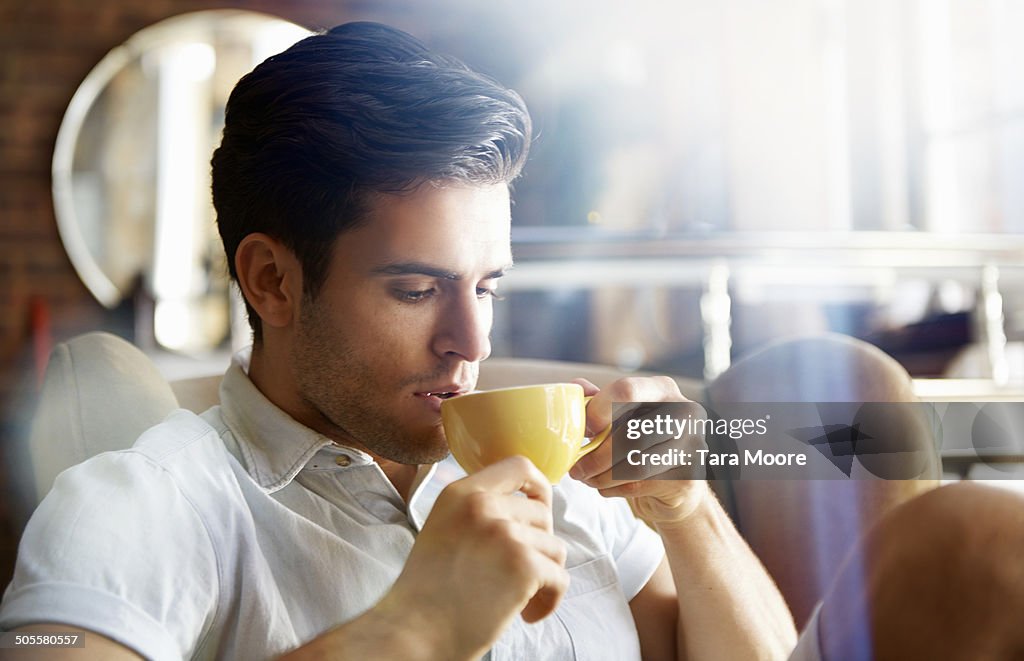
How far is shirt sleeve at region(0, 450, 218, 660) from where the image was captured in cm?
47

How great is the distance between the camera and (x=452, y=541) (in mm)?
451

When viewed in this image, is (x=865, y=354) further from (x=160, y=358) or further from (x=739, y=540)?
(x=160, y=358)

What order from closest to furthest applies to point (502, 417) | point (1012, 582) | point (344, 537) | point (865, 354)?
point (1012, 582) → point (502, 417) → point (344, 537) → point (865, 354)

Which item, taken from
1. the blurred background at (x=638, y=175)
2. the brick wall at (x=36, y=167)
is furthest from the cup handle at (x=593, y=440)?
the brick wall at (x=36, y=167)

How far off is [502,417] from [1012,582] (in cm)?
25

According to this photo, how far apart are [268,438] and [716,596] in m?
0.35

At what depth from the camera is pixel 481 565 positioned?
446 millimetres

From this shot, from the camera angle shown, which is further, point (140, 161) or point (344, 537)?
point (140, 161)

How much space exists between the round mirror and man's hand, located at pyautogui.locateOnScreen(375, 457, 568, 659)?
1812 mm

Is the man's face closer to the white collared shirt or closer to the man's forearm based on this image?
the white collared shirt

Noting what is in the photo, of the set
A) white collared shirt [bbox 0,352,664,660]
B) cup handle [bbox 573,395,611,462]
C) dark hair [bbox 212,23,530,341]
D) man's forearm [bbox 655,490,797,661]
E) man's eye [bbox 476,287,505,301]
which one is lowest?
man's forearm [bbox 655,490,797,661]

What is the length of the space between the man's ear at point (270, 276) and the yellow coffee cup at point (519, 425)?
20 centimetres

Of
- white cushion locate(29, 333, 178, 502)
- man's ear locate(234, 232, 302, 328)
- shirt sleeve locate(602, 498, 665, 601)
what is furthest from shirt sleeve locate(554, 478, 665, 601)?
white cushion locate(29, 333, 178, 502)

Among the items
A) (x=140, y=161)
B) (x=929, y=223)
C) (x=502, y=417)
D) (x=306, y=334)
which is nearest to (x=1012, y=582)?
(x=502, y=417)
